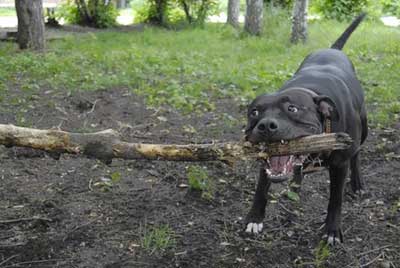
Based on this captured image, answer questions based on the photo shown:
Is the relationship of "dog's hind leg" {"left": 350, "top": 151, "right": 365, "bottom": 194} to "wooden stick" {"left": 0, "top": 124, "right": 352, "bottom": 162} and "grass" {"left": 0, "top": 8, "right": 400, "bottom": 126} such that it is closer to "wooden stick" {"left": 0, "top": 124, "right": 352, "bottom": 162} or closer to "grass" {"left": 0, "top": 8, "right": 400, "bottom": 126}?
"wooden stick" {"left": 0, "top": 124, "right": 352, "bottom": 162}

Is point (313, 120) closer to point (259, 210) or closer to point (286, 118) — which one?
point (286, 118)

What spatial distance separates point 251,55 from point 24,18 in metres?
4.40

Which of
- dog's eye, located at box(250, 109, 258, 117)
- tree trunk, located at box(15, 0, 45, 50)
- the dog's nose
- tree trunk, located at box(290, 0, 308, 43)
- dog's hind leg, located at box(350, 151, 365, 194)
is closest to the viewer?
the dog's nose

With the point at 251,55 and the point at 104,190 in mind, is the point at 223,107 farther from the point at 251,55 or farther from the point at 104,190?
the point at 251,55

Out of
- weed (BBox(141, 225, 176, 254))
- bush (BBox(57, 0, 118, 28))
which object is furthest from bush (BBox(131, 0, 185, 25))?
weed (BBox(141, 225, 176, 254))

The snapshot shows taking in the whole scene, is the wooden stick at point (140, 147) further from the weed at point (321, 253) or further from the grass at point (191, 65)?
the grass at point (191, 65)

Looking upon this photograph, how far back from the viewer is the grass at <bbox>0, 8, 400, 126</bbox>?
820 centimetres

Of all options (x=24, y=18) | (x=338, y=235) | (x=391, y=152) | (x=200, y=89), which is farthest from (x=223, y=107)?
(x=24, y=18)

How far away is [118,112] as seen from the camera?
731cm

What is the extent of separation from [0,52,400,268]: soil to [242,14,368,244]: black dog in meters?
0.21

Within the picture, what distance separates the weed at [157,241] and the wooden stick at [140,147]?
2.30 ft

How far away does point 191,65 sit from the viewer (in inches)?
404

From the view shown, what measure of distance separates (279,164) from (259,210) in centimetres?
73

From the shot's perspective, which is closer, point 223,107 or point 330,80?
point 330,80
